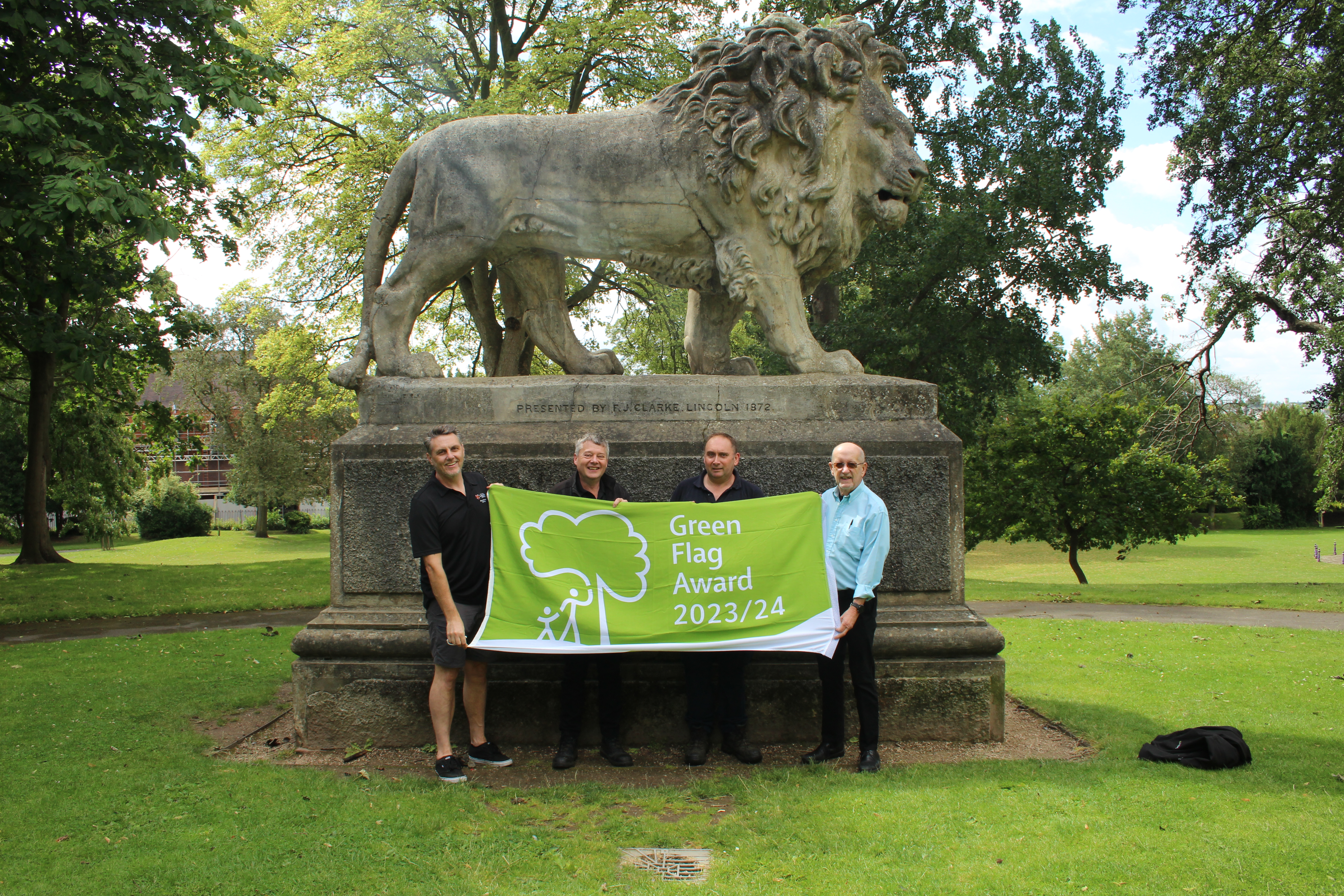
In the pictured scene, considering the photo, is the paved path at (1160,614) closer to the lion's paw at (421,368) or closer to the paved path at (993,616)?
the paved path at (993,616)

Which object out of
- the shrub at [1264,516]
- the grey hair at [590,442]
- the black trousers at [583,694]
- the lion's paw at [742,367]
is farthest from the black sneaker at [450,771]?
the shrub at [1264,516]

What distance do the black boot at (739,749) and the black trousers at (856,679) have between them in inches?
14.6

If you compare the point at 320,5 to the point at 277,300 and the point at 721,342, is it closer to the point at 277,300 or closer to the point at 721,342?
the point at 277,300

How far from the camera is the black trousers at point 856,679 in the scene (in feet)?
15.9

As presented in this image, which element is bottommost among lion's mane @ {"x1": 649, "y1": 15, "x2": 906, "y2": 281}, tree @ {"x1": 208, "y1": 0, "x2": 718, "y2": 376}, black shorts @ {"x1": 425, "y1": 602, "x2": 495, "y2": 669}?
black shorts @ {"x1": 425, "y1": 602, "x2": 495, "y2": 669}

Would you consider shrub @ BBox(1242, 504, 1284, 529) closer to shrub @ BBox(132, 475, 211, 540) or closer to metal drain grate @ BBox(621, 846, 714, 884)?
shrub @ BBox(132, 475, 211, 540)

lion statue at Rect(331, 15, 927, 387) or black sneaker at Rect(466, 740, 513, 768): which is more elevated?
lion statue at Rect(331, 15, 927, 387)

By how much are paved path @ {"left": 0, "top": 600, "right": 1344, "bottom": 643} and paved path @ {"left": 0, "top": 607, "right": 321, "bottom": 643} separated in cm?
2

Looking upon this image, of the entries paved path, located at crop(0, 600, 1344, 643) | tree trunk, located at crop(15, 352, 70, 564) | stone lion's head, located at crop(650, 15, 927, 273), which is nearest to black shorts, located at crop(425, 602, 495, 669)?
stone lion's head, located at crop(650, 15, 927, 273)

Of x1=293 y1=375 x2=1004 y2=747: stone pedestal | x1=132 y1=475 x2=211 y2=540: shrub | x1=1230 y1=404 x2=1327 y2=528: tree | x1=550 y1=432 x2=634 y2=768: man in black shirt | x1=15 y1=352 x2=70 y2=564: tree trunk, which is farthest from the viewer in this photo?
x1=1230 y1=404 x2=1327 y2=528: tree

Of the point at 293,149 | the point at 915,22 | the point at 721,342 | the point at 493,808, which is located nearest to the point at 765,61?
the point at 721,342

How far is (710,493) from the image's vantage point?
5.03 metres

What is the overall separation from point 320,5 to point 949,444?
19949 mm

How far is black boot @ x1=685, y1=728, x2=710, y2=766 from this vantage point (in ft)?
16.2
